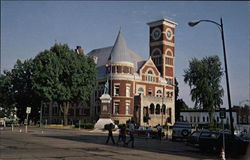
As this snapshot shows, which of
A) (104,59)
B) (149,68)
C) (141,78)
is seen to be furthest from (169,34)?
(104,59)

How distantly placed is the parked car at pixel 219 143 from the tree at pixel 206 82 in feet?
→ 144

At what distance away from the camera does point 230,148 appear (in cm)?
1975

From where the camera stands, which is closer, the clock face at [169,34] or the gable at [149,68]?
the gable at [149,68]

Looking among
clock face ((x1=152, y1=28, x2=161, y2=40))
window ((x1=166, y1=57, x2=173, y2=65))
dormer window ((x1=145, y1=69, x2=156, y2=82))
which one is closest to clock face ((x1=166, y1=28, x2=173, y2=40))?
clock face ((x1=152, y1=28, x2=161, y2=40))

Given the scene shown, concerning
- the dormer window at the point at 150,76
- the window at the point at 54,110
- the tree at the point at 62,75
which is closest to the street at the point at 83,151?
the tree at the point at 62,75

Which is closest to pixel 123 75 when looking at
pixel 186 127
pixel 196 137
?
pixel 186 127

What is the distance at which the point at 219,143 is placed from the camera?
2022 cm

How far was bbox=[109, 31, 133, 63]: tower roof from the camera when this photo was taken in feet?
222

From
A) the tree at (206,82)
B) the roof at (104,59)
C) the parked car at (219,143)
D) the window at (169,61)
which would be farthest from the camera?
the window at (169,61)

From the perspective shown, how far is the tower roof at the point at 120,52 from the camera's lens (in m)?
67.6

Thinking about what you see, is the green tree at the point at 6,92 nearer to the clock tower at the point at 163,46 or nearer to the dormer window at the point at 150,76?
the dormer window at the point at 150,76

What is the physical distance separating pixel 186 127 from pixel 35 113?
53.1 metres

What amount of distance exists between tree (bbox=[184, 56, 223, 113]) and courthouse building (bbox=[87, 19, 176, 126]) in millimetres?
5547

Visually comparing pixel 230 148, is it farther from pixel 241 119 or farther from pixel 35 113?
pixel 241 119
